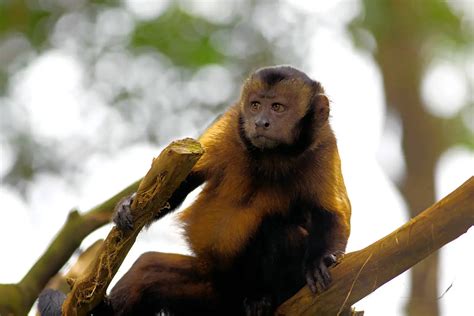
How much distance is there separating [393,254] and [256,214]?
4.86ft

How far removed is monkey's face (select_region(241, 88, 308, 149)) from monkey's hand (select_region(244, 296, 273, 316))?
1133mm

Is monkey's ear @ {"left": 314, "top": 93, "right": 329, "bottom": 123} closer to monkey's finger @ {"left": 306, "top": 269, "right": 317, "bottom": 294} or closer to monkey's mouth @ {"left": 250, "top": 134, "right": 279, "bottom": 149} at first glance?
monkey's mouth @ {"left": 250, "top": 134, "right": 279, "bottom": 149}

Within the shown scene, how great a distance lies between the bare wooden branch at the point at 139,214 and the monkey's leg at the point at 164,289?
0.80 meters

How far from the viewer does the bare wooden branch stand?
4.98 metres

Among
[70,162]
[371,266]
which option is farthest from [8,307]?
[70,162]

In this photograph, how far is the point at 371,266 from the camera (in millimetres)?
5496

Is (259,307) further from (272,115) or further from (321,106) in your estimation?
(321,106)

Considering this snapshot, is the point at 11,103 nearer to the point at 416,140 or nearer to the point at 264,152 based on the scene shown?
the point at 416,140

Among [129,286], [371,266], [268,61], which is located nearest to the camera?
[371,266]

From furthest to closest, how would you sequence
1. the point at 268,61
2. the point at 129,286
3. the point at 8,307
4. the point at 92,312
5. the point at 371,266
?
1. the point at 268,61
2. the point at 8,307
3. the point at 129,286
4. the point at 92,312
5. the point at 371,266

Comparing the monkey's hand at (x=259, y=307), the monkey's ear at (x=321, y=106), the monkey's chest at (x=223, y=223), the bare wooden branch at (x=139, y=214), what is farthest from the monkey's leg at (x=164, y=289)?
the monkey's ear at (x=321, y=106)

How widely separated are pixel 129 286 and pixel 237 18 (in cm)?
864

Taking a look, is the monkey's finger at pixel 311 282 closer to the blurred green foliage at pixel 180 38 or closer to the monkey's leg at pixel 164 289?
the monkey's leg at pixel 164 289

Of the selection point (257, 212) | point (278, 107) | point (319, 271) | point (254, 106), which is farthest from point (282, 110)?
point (319, 271)
